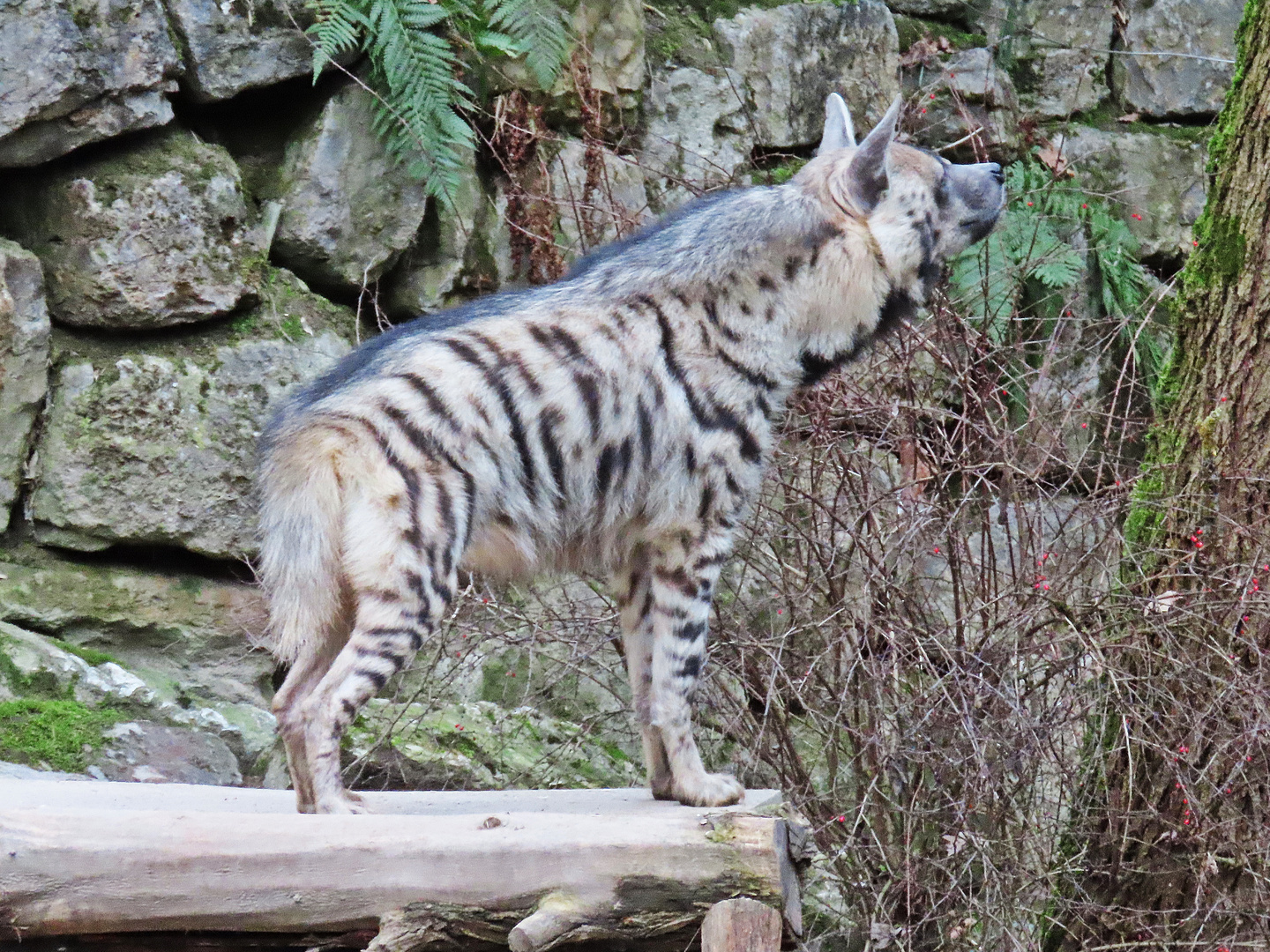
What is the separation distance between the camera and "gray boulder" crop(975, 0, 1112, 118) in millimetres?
6496

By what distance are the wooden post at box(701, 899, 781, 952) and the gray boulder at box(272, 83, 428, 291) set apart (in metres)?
3.16

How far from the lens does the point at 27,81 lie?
459 cm

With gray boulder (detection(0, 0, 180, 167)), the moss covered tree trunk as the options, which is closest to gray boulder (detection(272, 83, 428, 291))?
gray boulder (detection(0, 0, 180, 167))

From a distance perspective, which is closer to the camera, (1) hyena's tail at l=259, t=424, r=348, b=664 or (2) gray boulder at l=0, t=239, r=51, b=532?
(1) hyena's tail at l=259, t=424, r=348, b=664

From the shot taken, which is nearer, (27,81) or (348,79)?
(27,81)

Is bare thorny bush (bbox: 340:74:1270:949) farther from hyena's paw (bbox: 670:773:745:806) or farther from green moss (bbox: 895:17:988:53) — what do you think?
green moss (bbox: 895:17:988:53)

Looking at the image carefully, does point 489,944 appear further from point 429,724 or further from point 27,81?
point 27,81

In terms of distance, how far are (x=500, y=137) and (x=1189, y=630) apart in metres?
3.05

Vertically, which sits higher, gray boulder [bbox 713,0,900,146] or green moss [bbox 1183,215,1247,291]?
gray boulder [bbox 713,0,900,146]

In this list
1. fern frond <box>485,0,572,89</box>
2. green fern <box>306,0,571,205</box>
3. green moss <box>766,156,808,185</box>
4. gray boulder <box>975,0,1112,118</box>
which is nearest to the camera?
green fern <box>306,0,571,205</box>

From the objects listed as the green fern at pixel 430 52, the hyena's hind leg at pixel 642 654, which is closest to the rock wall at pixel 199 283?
the green fern at pixel 430 52

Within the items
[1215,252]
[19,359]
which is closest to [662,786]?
[1215,252]

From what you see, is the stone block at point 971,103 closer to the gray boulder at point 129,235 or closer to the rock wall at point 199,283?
the rock wall at point 199,283

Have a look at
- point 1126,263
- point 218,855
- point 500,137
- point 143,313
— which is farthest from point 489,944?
point 1126,263
